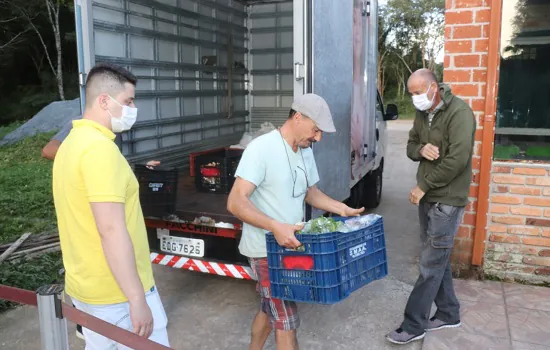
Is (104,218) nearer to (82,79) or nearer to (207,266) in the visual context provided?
(207,266)

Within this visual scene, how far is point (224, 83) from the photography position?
7.57 meters

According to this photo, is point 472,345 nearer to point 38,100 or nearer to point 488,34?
point 488,34

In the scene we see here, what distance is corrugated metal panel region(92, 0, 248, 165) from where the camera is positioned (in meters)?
4.95

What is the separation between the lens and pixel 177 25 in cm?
605

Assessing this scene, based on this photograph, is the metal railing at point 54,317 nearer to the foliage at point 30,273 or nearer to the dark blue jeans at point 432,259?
the dark blue jeans at point 432,259

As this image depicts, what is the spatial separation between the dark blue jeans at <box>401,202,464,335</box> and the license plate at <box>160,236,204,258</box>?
1.70m

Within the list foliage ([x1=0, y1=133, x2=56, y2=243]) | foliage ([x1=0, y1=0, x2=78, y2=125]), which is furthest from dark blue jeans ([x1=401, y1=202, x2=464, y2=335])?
foliage ([x1=0, y1=0, x2=78, y2=125])

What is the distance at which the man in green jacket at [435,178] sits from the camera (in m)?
3.20

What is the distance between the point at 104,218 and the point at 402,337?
8.17 ft

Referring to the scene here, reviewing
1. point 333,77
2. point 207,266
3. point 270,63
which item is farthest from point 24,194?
point 333,77

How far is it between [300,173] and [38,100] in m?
27.9

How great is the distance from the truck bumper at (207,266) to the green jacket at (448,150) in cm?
151

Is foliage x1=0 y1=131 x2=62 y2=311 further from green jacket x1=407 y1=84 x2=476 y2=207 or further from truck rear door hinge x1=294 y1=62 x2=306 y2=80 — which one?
green jacket x1=407 y1=84 x2=476 y2=207

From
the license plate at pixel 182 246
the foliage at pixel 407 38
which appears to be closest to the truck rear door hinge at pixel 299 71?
the license plate at pixel 182 246
